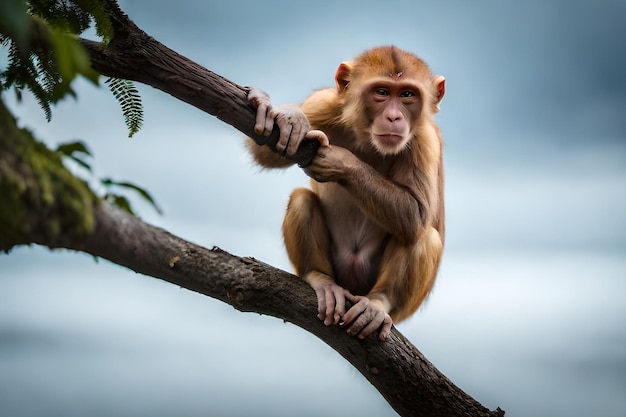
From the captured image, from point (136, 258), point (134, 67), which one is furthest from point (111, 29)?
Answer: point (136, 258)

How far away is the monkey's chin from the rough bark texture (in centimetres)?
88

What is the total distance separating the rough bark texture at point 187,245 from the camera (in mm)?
3107

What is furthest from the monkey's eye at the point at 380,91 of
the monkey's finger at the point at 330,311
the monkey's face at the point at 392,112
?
the monkey's finger at the point at 330,311

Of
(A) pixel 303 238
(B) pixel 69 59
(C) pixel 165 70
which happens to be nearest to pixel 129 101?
(C) pixel 165 70

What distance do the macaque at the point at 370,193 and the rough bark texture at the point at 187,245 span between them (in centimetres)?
23

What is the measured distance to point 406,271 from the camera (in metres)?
6.61

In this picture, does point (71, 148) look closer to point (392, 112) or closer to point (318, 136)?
point (318, 136)

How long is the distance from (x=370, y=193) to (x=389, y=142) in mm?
559

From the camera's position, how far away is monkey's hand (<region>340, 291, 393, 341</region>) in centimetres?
609

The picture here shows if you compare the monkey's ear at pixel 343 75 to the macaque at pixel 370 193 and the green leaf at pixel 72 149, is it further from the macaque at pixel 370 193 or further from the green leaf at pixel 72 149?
the green leaf at pixel 72 149

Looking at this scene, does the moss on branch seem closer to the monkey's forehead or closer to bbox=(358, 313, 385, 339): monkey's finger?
bbox=(358, 313, 385, 339): monkey's finger

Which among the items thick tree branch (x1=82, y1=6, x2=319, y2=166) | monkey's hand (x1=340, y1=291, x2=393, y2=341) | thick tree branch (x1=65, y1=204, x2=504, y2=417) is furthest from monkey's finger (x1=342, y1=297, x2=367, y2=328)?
thick tree branch (x1=82, y1=6, x2=319, y2=166)

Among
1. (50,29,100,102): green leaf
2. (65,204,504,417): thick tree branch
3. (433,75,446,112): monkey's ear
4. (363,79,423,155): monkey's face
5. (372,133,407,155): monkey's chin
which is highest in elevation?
(433,75,446,112): monkey's ear

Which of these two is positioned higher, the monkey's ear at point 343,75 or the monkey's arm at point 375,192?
the monkey's ear at point 343,75
